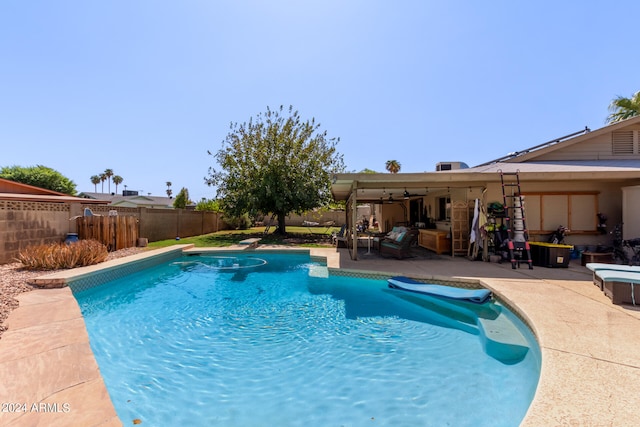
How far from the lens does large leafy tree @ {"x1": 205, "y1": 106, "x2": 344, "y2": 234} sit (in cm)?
1630

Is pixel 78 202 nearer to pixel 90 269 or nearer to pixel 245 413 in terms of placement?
pixel 90 269

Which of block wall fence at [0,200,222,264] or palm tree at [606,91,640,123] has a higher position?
palm tree at [606,91,640,123]

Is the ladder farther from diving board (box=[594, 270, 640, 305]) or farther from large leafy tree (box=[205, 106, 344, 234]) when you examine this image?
large leafy tree (box=[205, 106, 344, 234])

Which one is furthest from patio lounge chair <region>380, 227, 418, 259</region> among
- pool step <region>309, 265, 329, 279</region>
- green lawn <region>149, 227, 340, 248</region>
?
green lawn <region>149, 227, 340, 248</region>

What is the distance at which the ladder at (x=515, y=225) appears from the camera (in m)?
7.93

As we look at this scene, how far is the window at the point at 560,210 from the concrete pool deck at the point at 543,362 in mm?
4282

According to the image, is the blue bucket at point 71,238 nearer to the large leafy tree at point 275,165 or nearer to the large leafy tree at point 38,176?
the large leafy tree at point 275,165

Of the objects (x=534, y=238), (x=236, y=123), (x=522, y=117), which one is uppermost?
(x=236, y=123)

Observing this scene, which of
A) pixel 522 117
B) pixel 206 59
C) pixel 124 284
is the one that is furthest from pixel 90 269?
pixel 522 117

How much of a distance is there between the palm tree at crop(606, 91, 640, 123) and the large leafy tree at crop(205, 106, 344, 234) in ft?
51.8

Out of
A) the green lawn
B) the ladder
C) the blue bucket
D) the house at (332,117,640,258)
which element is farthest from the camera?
the green lawn

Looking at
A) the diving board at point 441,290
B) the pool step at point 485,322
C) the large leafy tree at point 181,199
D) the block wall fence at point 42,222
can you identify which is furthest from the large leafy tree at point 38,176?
the pool step at point 485,322

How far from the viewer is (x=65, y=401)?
2570 mm

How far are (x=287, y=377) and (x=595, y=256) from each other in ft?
29.3
